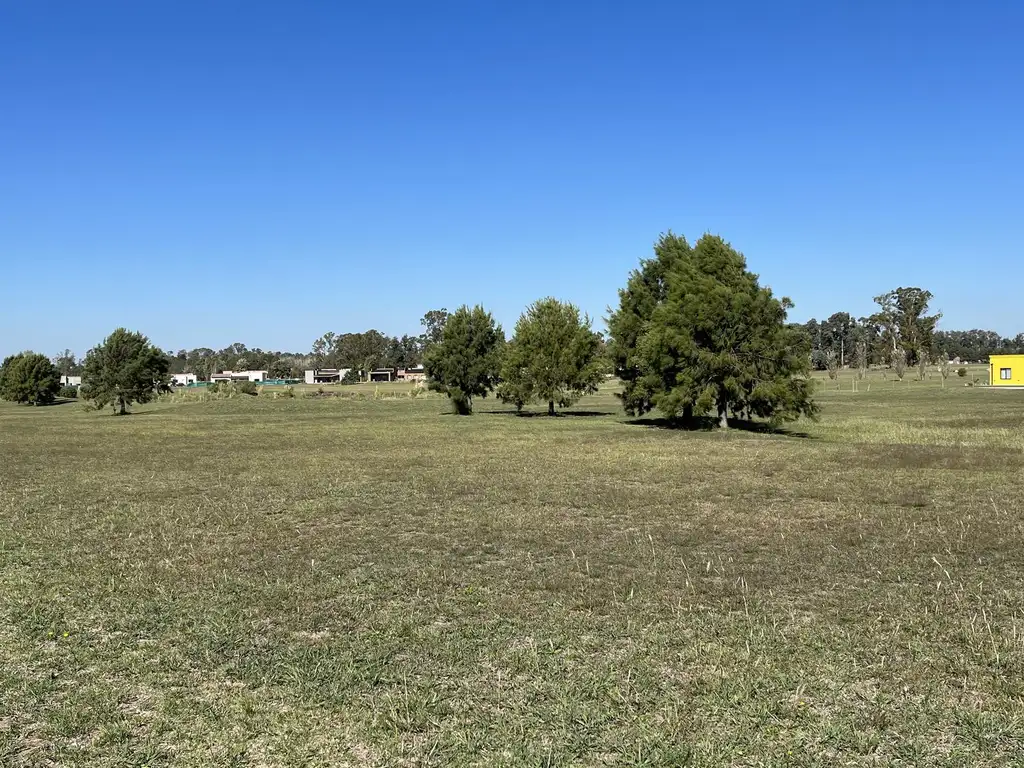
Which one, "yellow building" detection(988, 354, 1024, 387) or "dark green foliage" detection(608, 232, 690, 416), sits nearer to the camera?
"dark green foliage" detection(608, 232, 690, 416)

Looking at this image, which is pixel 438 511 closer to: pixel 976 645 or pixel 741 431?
pixel 976 645

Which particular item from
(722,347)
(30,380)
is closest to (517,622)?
(722,347)

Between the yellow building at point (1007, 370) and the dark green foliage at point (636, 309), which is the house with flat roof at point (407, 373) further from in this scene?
the dark green foliage at point (636, 309)

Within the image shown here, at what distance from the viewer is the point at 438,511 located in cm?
1535

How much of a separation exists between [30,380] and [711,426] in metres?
69.1

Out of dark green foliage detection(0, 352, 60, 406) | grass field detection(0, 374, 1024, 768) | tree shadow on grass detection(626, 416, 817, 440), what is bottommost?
grass field detection(0, 374, 1024, 768)

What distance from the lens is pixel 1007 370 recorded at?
87.3 meters

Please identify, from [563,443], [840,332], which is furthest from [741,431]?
[840,332]

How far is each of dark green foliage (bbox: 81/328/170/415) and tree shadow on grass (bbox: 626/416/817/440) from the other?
3538cm

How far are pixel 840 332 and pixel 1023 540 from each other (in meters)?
193

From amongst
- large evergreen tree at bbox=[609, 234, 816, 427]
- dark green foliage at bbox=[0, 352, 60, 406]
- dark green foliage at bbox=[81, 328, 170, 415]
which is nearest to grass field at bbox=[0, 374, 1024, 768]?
large evergreen tree at bbox=[609, 234, 816, 427]

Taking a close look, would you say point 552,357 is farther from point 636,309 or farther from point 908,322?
point 908,322

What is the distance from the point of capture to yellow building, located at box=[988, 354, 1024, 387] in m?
86.0

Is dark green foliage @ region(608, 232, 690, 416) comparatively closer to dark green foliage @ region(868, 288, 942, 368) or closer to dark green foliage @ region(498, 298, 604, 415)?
dark green foliage @ region(498, 298, 604, 415)
